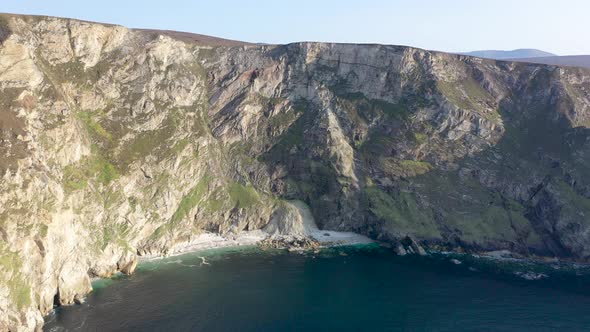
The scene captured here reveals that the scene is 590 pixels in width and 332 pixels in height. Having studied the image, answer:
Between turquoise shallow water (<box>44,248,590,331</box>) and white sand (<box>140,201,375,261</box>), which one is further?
white sand (<box>140,201,375,261</box>)

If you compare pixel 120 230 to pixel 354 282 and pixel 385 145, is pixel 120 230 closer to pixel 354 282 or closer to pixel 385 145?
pixel 354 282

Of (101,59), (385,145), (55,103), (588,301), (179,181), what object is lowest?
(588,301)

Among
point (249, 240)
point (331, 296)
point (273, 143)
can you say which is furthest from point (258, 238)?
point (331, 296)

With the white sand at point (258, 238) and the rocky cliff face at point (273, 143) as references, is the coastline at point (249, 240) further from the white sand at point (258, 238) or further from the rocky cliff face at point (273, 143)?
the rocky cliff face at point (273, 143)

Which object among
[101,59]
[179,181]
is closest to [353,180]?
[179,181]

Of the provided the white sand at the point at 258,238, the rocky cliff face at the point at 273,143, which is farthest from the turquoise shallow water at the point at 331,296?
the rocky cliff face at the point at 273,143

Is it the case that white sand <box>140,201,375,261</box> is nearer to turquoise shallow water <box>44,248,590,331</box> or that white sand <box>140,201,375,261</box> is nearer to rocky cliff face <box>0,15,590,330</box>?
rocky cliff face <box>0,15,590,330</box>

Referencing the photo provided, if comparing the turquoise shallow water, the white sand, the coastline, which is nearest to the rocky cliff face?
the white sand
